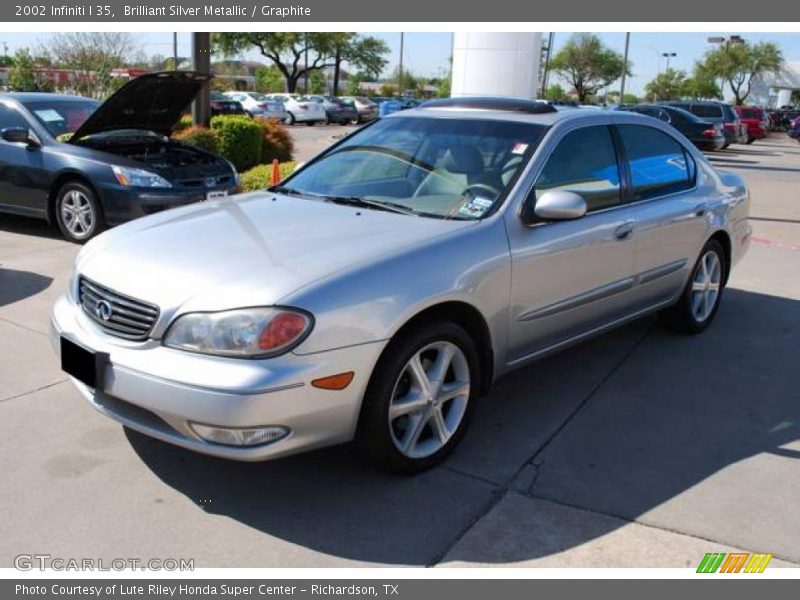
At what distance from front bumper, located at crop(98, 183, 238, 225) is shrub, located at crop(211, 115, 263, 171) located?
15.6 ft

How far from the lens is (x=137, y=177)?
294 inches

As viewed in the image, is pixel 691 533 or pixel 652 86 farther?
pixel 652 86

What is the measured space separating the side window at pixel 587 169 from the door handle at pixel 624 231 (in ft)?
0.48

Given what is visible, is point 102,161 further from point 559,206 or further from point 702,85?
point 702,85

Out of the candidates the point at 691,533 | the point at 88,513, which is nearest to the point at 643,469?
the point at 691,533

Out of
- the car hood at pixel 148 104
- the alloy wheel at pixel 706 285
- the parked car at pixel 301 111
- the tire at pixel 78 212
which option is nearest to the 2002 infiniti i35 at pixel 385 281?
the alloy wheel at pixel 706 285

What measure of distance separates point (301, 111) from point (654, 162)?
34.0 metres

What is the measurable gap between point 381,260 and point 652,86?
83.7m

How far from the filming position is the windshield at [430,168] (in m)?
3.99

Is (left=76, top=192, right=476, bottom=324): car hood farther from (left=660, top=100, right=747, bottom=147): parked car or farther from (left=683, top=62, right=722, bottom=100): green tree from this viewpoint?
(left=683, top=62, right=722, bottom=100): green tree

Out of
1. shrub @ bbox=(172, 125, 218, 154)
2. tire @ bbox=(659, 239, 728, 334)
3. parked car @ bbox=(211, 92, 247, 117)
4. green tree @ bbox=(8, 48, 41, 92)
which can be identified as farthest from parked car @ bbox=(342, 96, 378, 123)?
tire @ bbox=(659, 239, 728, 334)

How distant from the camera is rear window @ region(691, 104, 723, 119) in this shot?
27.8 metres

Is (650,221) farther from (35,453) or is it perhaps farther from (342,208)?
(35,453)

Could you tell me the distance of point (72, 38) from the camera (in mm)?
29609
